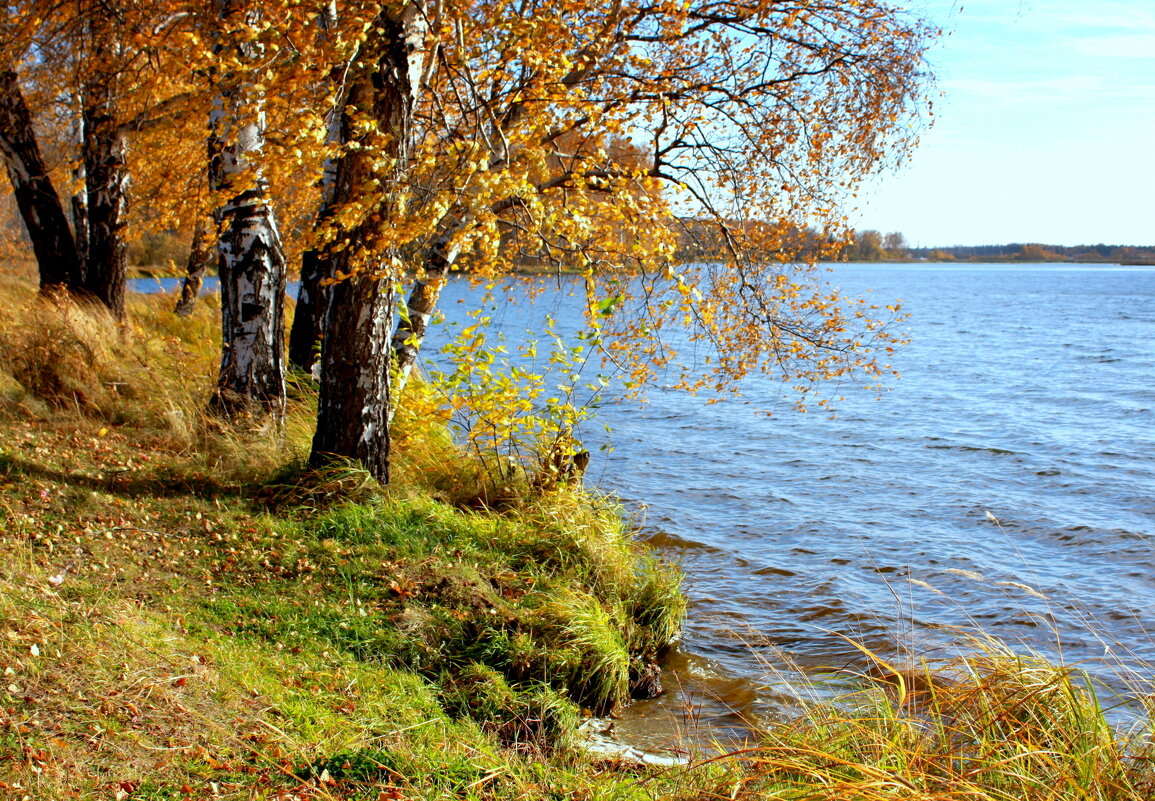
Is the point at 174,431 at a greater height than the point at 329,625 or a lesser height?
greater

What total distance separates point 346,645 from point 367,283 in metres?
2.80

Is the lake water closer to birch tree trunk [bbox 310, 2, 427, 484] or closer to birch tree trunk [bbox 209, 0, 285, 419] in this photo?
birch tree trunk [bbox 310, 2, 427, 484]

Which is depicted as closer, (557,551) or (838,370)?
(557,551)

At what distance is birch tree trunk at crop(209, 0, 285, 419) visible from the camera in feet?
25.0

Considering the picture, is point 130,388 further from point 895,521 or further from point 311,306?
point 895,521

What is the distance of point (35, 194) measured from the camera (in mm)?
11609

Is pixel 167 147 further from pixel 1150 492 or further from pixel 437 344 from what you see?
pixel 437 344

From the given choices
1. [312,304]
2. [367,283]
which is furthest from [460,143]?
[312,304]

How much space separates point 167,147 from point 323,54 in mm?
5928

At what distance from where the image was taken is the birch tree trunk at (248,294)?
762cm

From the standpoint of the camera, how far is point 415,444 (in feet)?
26.8

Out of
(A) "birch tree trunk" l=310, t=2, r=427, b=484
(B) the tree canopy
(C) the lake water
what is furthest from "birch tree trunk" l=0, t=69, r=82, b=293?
(A) "birch tree trunk" l=310, t=2, r=427, b=484

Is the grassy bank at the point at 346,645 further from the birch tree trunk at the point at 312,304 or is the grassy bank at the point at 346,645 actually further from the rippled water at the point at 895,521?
the birch tree trunk at the point at 312,304

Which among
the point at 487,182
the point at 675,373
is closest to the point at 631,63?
the point at 487,182
